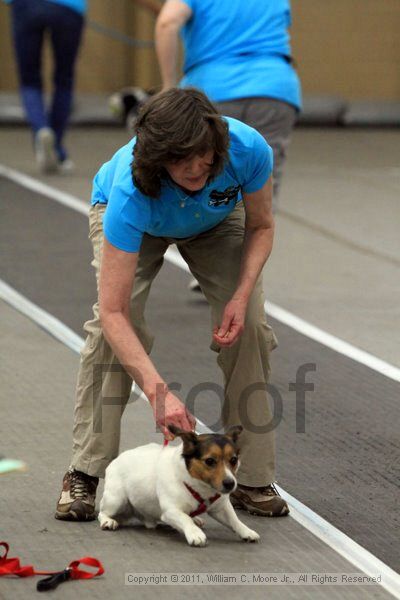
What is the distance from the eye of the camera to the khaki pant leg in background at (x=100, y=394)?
4.05 metres

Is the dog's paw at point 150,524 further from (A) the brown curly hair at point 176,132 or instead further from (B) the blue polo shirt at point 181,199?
(A) the brown curly hair at point 176,132

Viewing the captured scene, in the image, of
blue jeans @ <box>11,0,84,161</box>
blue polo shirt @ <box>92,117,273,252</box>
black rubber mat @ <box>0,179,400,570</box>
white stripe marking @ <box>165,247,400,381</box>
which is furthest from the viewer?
blue jeans @ <box>11,0,84,161</box>

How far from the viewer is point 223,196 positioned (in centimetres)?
393

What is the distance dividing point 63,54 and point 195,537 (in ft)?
A: 24.0

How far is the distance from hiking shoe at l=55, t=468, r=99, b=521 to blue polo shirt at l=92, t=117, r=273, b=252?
2.57 ft

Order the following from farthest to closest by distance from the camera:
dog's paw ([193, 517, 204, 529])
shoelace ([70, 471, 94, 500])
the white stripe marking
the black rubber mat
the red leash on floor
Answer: the white stripe marking, the black rubber mat, shoelace ([70, 471, 94, 500]), dog's paw ([193, 517, 204, 529]), the red leash on floor

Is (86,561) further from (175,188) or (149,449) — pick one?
(175,188)

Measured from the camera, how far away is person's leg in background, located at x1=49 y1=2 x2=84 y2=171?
33.5 feet

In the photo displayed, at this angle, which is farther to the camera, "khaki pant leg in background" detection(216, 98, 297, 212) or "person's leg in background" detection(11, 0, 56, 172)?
"person's leg in background" detection(11, 0, 56, 172)

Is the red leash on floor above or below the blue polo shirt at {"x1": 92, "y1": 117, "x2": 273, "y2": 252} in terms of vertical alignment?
below

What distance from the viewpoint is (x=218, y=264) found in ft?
13.6

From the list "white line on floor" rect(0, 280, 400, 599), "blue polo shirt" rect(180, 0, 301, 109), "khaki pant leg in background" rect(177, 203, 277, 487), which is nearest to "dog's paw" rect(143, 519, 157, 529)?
"khaki pant leg in background" rect(177, 203, 277, 487)

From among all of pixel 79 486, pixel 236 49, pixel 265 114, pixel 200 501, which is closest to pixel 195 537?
pixel 200 501

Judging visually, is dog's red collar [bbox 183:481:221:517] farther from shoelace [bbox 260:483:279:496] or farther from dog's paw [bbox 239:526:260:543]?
shoelace [bbox 260:483:279:496]
